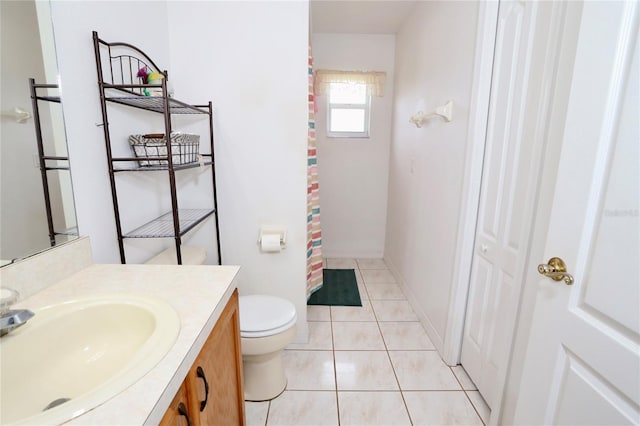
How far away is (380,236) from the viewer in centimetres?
372

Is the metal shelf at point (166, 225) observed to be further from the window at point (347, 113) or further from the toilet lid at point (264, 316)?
the window at point (347, 113)

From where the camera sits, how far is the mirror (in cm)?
85

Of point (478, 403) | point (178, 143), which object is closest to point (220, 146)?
point (178, 143)

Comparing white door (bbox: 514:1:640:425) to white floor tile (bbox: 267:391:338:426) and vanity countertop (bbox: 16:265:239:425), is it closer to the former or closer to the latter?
white floor tile (bbox: 267:391:338:426)

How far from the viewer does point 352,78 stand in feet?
10.7

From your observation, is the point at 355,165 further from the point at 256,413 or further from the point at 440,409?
the point at 256,413

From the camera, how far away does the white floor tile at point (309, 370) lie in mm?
1736

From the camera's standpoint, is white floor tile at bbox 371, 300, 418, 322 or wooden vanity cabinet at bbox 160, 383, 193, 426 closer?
wooden vanity cabinet at bbox 160, 383, 193, 426

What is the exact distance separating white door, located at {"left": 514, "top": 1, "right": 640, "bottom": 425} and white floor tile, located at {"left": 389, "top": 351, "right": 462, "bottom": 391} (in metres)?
0.81

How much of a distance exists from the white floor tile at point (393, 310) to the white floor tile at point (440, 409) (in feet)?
2.54

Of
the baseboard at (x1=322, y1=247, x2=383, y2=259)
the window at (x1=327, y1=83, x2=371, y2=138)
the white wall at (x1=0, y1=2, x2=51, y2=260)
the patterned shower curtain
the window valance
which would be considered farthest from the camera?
the baseboard at (x1=322, y1=247, x2=383, y2=259)

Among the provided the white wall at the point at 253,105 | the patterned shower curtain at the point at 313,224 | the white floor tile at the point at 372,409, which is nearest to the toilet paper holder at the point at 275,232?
the white wall at the point at 253,105

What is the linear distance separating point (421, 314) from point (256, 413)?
1400mm

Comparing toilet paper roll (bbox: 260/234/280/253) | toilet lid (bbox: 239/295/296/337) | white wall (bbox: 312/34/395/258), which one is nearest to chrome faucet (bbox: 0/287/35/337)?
toilet lid (bbox: 239/295/296/337)
